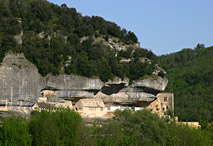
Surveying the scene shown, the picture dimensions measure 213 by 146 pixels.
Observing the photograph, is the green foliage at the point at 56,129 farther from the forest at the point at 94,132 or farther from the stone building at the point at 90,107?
the stone building at the point at 90,107

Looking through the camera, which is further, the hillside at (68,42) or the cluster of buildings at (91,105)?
the cluster of buildings at (91,105)

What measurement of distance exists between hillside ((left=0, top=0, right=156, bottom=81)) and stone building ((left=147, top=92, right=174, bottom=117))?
441 centimetres

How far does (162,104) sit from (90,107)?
13381 millimetres

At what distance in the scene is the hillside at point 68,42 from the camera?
72.9 meters

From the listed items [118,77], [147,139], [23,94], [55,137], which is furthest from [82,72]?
[55,137]

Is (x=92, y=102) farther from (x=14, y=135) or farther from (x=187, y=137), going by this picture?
(x=14, y=135)

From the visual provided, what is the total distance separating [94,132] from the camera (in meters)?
57.6

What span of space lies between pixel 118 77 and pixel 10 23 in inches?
692

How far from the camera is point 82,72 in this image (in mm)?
78688

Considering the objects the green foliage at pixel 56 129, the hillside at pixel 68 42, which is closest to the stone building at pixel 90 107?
the hillside at pixel 68 42

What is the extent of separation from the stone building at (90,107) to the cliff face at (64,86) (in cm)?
97

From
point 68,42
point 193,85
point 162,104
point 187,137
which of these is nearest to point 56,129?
point 187,137

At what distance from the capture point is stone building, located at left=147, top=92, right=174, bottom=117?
8792 cm

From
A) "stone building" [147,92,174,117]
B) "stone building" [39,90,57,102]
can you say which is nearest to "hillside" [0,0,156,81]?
"stone building" [39,90,57,102]
